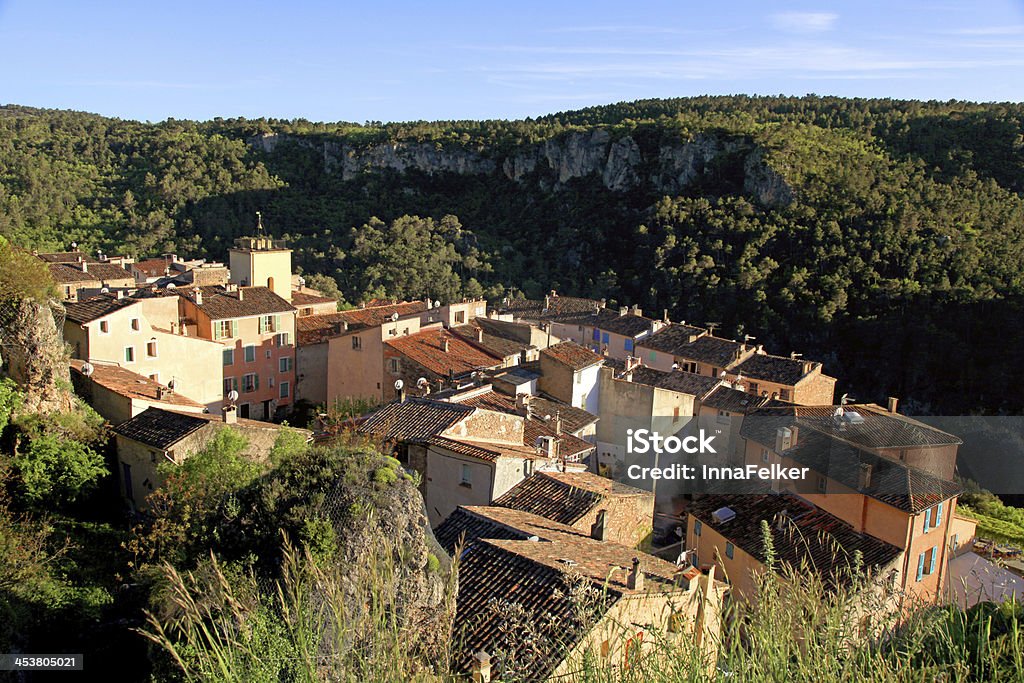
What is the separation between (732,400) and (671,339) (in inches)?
390

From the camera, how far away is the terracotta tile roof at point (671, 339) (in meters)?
34.6

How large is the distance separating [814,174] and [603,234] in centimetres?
1630

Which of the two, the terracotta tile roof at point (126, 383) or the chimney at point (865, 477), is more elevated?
the terracotta tile roof at point (126, 383)

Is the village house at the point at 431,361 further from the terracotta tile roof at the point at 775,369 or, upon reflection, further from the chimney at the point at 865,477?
the terracotta tile roof at the point at 775,369

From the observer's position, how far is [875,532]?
15203 mm

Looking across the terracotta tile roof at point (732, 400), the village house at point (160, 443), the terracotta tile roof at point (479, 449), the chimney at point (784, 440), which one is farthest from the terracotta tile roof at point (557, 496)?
the terracotta tile roof at point (732, 400)

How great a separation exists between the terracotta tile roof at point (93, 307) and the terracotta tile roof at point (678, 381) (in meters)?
14.9

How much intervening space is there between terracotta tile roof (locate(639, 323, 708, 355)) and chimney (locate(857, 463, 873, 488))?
18481mm

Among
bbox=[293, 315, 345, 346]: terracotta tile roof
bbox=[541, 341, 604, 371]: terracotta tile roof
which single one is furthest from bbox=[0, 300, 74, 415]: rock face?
bbox=[541, 341, 604, 371]: terracotta tile roof

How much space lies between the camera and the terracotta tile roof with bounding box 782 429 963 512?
14844mm

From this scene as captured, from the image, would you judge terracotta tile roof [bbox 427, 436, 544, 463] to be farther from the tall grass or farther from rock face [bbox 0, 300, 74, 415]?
the tall grass

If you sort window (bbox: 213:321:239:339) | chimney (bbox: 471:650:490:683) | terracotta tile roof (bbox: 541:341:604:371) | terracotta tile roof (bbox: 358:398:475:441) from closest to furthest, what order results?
chimney (bbox: 471:650:490:683)
terracotta tile roof (bbox: 358:398:475:441)
terracotta tile roof (bbox: 541:341:604:371)
window (bbox: 213:321:239:339)

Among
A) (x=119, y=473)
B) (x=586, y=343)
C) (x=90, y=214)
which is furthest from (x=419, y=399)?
(x=90, y=214)

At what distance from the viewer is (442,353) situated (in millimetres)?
23297
